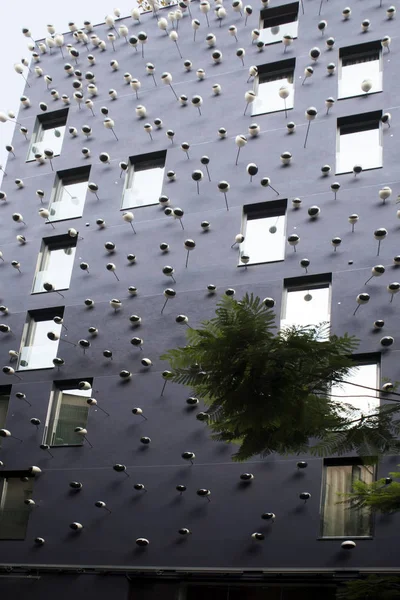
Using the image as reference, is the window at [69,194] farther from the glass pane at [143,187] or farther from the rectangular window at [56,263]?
the glass pane at [143,187]

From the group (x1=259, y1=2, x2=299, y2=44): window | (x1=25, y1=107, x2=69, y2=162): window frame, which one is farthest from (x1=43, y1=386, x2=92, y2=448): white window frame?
(x1=259, y1=2, x2=299, y2=44): window

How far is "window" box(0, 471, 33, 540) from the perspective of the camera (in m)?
17.4

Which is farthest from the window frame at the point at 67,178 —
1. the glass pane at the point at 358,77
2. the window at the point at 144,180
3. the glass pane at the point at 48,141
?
the glass pane at the point at 358,77

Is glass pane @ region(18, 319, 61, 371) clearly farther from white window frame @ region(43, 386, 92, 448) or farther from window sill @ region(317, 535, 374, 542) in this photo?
window sill @ region(317, 535, 374, 542)

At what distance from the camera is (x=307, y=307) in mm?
17641

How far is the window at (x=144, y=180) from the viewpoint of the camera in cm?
2072

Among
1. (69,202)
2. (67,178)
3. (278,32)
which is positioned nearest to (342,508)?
(69,202)

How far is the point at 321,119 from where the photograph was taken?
782 inches

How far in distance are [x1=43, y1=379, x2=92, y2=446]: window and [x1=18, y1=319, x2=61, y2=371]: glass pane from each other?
0.73 meters

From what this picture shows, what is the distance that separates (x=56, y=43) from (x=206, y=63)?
505 centimetres

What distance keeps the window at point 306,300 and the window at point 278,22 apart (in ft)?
24.2

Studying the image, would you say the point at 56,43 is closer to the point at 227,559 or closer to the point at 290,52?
the point at 290,52

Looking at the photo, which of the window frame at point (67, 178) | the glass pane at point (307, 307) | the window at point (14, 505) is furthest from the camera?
the window frame at point (67, 178)

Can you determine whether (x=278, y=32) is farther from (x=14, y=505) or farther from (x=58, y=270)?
(x=14, y=505)
